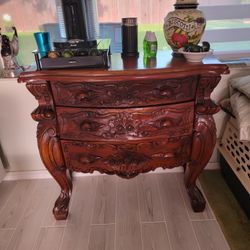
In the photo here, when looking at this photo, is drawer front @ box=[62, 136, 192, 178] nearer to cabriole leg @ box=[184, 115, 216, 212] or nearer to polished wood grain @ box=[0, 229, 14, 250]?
cabriole leg @ box=[184, 115, 216, 212]

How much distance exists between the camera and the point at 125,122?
980 mm

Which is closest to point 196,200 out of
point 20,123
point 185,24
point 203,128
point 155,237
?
point 155,237

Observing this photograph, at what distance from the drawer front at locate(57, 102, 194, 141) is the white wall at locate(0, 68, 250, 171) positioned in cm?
51

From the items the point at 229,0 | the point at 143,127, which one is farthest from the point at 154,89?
the point at 229,0

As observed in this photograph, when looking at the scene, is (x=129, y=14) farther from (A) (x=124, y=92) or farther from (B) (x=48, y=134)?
(B) (x=48, y=134)

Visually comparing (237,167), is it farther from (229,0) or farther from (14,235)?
(14,235)

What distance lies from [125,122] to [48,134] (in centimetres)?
34

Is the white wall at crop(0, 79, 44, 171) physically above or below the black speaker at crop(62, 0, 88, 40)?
below

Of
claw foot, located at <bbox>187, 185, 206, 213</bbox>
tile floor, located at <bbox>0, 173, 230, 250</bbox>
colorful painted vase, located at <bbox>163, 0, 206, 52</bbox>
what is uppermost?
colorful painted vase, located at <bbox>163, 0, 206, 52</bbox>

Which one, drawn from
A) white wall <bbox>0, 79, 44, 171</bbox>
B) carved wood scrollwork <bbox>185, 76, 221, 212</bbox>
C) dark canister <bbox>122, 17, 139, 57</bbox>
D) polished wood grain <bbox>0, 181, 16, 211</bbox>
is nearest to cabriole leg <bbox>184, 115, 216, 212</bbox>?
carved wood scrollwork <bbox>185, 76, 221, 212</bbox>

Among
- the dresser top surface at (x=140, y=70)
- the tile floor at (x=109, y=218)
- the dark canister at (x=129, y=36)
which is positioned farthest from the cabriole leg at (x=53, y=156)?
the dark canister at (x=129, y=36)

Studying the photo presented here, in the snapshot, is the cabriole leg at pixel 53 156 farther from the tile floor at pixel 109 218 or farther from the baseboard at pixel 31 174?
the baseboard at pixel 31 174

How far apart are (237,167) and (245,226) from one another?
0.29 meters

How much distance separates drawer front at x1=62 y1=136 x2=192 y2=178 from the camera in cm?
105
